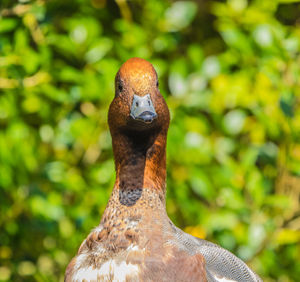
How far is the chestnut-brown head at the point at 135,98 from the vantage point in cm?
168

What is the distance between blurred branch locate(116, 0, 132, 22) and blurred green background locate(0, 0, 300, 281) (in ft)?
0.03

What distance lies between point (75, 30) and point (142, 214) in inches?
54.2

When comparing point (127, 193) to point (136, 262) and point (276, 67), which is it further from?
point (276, 67)

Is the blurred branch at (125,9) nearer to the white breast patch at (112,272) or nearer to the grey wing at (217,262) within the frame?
the grey wing at (217,262)

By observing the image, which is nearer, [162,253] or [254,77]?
[162,253]

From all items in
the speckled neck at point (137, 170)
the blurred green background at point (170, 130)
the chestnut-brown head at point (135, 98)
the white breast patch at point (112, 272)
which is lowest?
the blurred green background at point (170, 130)

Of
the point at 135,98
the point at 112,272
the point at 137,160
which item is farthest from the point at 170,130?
the point at 112,272

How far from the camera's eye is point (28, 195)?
2750mm

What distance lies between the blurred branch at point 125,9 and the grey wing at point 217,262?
154 cm

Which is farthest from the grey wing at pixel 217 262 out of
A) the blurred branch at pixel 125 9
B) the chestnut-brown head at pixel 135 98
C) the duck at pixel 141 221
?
the blurred branch at pixel 125 9

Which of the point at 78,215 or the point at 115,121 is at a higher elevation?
the point at 115,121

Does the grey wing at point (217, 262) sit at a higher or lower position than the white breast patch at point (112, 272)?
lower

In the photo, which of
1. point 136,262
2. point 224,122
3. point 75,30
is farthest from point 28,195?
point 136,262

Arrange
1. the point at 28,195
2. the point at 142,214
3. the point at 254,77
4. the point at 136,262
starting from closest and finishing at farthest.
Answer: the point at 136,262 → the point at 142,214 → the point at 28,195 → the point at 254,77
